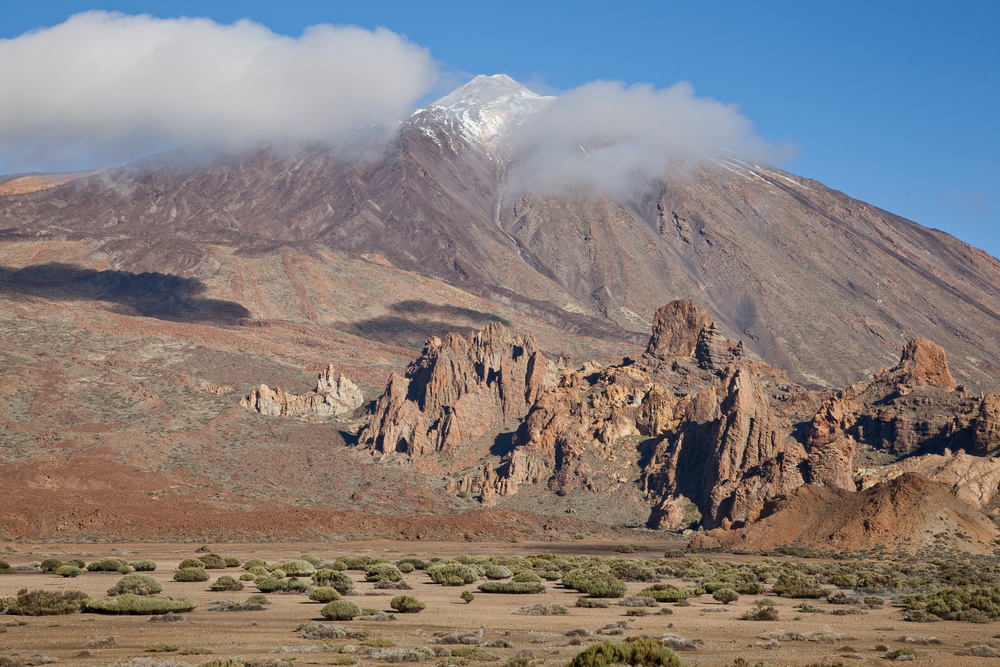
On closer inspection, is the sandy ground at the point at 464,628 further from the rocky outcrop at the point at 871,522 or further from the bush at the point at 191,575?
the rocky outcrop at the point at 871,522

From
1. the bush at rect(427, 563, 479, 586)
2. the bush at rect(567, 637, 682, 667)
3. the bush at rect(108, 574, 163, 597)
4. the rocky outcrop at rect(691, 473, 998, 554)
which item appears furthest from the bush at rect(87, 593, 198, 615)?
the rocky outcrop at rect(691, 473, 998, 554)

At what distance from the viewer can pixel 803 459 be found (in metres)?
74.1

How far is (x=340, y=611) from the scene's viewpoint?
27250 millimetres

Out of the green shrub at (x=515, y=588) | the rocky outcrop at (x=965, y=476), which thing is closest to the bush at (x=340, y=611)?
the green shrub at (x=515, y=588)

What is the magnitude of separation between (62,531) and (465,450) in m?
44.4

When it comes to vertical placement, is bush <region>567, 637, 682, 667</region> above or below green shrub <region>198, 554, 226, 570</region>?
above

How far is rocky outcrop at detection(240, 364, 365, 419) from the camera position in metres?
122

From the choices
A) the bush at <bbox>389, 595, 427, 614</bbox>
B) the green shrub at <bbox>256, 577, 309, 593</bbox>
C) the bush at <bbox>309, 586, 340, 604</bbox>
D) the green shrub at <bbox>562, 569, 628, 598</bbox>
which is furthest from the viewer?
the green shrub at <bbox>562, 569, 628, 598</bbox>

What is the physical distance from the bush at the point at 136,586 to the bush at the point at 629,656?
741 inches

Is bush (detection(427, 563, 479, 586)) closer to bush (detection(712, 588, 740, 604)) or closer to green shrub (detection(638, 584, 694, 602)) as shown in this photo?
green shrub (detection(638, 584, 694, 602))

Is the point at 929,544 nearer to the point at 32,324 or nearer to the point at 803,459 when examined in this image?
the point at 803,459

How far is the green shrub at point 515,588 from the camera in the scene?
118 ft

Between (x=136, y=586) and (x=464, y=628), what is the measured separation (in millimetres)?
11960

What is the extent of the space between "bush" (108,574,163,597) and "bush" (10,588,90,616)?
92.1 inches
